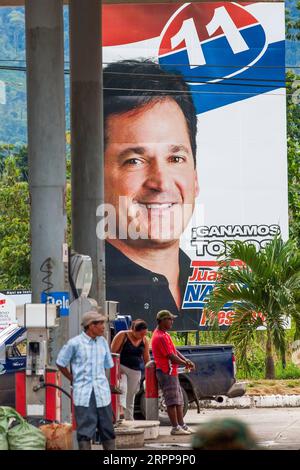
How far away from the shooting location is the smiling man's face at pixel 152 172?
4172cm

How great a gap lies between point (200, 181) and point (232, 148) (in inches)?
63.0

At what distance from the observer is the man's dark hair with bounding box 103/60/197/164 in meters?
41.9

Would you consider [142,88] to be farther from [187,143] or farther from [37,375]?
[37,375]

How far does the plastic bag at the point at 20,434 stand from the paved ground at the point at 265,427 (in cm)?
237

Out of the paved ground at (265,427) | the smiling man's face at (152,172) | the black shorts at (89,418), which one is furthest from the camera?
the smiling man's face at (152,172)

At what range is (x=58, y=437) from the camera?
13516 mm

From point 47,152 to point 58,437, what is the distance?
573 centimetres

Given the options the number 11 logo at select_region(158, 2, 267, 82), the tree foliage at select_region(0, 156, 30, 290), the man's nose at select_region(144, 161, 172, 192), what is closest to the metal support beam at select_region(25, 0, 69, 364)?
the man's nose at select_region(144, 161, 172, 192)

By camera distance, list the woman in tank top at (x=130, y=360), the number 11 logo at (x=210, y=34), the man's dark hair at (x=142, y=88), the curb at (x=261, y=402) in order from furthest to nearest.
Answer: the number 11 logo at (x=210, y=34)
the man's dark hair at (x=142, y=88)
the curb at (x=261, y=402)
the woman in tank top at (x=130, y=360)

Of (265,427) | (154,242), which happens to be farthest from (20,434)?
(154,242)

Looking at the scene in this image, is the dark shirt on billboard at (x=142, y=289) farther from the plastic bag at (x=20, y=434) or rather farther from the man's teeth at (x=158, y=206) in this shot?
the plastic bag at (x=20, y=434)

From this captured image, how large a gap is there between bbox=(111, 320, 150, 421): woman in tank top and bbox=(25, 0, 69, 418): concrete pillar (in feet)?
Answer: 2.87

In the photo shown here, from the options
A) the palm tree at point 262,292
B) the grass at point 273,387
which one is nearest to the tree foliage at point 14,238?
the palm tree at point 262,292
